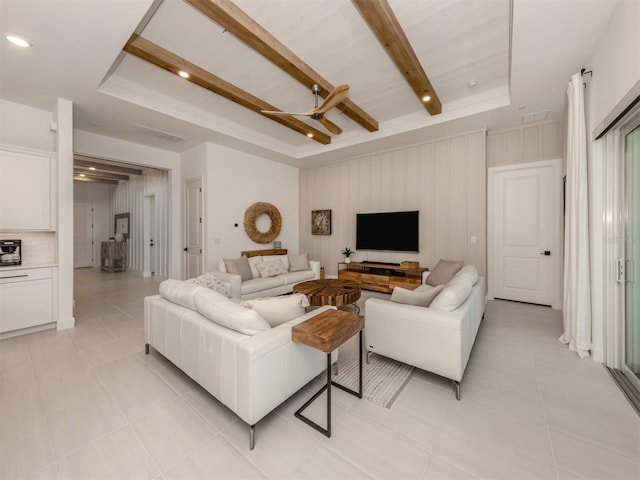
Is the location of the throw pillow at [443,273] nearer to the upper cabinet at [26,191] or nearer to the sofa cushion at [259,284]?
the sofa cushion at [259,284]

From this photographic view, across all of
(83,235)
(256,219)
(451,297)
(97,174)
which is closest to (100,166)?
(97,174)

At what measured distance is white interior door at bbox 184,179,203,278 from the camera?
5.13 m

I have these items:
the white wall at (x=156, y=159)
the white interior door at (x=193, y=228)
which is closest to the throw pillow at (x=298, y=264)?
the white interior door at (x=193, y=228)

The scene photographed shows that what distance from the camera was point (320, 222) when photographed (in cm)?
639

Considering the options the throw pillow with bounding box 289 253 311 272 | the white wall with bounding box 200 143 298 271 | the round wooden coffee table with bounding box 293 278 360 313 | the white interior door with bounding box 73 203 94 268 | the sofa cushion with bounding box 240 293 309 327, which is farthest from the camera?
the white interior door with bounding box 73 203 94 268

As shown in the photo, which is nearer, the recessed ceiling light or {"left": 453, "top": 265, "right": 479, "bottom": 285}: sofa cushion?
the recessed ceiling light

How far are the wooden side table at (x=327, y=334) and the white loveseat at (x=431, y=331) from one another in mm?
465

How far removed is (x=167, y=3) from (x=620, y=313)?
15.7 ft

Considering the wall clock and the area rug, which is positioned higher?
the wall clock

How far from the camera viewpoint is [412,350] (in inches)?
84.3

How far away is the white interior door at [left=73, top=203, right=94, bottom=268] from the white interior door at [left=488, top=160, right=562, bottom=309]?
1146cm

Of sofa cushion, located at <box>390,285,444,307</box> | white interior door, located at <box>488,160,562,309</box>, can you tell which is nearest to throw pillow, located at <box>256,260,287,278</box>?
sofa cushion, located at <box>390,285,444,307</box>

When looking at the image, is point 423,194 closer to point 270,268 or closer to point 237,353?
point 270,268

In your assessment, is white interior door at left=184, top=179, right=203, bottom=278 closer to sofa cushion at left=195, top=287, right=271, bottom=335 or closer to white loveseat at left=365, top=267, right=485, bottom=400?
sofa cushion at left=195, top=287, right=271, bottom=335
